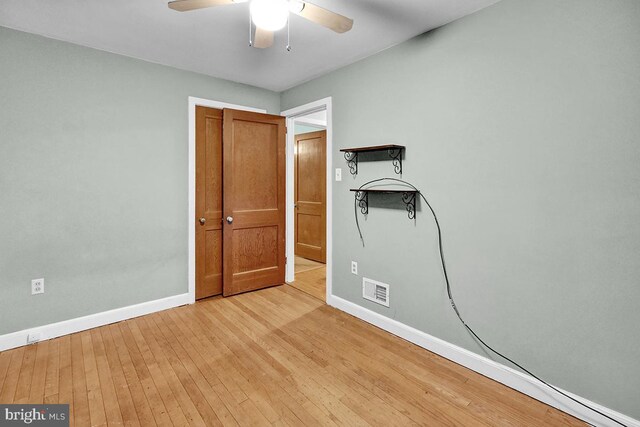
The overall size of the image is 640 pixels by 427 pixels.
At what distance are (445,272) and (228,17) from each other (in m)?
2.44

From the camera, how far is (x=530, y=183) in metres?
1.90

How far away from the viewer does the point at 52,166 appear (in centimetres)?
256

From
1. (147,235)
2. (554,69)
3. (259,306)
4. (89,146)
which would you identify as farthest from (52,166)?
(554,69)

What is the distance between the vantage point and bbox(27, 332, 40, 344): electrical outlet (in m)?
2.47

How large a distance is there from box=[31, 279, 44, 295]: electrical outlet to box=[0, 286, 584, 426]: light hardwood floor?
42cm

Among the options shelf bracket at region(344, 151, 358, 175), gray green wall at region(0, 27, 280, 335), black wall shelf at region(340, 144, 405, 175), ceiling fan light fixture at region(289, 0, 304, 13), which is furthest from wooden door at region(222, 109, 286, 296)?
ceiling fan light fixture at region(289, 0, 304, 13)

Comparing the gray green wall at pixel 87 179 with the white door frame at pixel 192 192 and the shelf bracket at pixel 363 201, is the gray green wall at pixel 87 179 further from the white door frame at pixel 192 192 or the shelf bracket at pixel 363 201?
the shelf bracket at pixel 363 201

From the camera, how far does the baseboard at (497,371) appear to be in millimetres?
1676

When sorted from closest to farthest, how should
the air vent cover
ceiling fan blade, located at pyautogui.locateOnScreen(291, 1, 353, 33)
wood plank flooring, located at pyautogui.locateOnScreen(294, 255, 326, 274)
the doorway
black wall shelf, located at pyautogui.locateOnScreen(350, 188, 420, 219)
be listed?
ceiling fan blade, located at pyautogui.locateOnScreen(291, 1, 353, 33) → black wall shelf, located at pyautogui.locateOnScreen(350, 188, 420, 219) → the air vent cover → the doorway → wood plank flooring, located at pyautogui.locateOnScreen(294, 255, 326, 274)

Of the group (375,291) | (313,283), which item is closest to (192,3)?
(375,291)

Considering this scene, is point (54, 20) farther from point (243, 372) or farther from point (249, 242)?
point (243, 372)

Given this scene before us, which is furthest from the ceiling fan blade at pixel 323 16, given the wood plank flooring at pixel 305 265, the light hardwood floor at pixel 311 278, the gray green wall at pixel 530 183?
the wood plank flooring at pixel 305 265

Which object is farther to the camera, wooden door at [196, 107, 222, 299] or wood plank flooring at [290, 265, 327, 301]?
wood plank flooring at [290, 265, 327, 301]

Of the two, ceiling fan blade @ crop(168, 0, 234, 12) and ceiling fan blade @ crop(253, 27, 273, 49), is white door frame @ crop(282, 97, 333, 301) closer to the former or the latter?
ceiling fan blade @ crop(253, 27, 273, 49)
